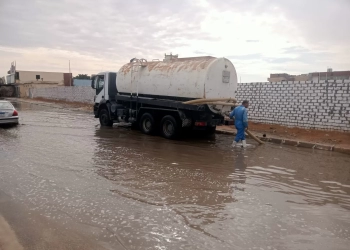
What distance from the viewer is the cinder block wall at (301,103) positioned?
1228 centimetres

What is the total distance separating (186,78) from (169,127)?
6.55ft

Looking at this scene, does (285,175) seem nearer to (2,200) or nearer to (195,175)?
(195,175)

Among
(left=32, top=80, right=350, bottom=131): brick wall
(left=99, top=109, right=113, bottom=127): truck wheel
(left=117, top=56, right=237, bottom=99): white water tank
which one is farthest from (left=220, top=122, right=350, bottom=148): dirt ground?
(left=99, top=109, right=113, bottom=127): truck wheel

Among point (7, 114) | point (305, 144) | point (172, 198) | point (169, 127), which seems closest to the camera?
point (172, 198)

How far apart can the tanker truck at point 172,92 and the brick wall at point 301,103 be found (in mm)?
3395

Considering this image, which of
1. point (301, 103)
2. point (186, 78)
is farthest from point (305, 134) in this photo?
point (186, 78)

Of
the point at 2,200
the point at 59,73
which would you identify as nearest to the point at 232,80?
the point at 2,200

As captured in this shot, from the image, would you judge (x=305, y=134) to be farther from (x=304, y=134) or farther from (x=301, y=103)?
(x=301, y=103)

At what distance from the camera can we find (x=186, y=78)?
11.3 meters

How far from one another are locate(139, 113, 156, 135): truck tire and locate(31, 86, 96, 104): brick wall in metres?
19.8

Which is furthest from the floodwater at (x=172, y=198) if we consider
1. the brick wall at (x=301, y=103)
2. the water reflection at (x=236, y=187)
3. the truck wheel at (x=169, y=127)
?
the brick wall at (x=301, y=103)

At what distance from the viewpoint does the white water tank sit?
1098cm

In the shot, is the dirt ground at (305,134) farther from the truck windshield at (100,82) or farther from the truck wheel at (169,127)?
the truck windshield at (100,82)

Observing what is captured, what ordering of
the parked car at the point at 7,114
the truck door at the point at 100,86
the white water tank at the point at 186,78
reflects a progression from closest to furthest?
the white water tank at the point at 186,78 < the parked car at the point at 7,114 < the truck door at the point at 100,86
